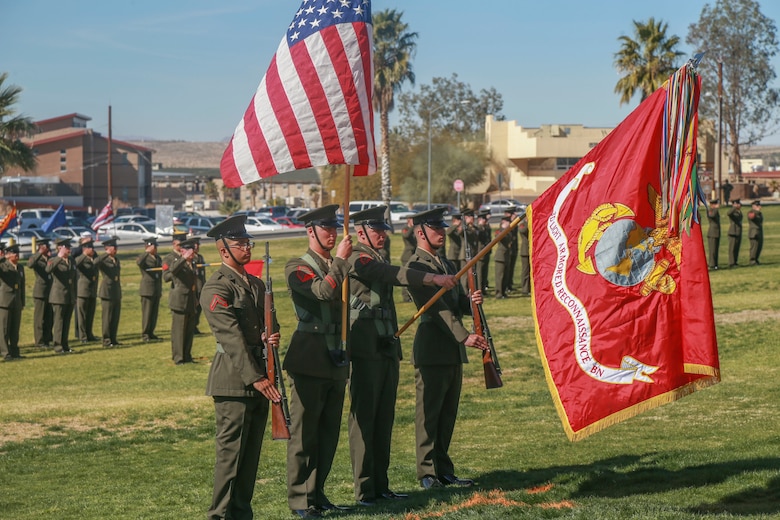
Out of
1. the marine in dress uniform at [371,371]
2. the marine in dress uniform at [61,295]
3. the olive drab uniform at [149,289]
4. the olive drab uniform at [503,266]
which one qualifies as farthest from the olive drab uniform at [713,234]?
the marine in dress uniform at [371,371]

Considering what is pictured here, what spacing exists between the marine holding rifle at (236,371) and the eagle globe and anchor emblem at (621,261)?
199 cm

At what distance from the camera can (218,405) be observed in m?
7.12

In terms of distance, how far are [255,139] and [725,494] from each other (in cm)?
417

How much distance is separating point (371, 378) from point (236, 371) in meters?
1.29

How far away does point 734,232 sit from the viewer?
27.9 metres

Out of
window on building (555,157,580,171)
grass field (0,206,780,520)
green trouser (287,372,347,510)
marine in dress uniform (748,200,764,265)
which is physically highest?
window on building (555,157,580,171)

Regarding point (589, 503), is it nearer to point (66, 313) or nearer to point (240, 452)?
point (240, 452)

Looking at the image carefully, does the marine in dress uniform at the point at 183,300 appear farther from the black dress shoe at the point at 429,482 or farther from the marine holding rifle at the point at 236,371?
the marine holding rifle at the point at 236,371

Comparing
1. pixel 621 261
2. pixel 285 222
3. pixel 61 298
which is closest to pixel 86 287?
pixel 61 298

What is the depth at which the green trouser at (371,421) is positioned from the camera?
7.89 m

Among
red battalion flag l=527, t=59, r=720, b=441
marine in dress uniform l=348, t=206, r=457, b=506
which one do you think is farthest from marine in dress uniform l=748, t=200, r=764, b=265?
red battalion flag l=527, t=59, r=720, b=441

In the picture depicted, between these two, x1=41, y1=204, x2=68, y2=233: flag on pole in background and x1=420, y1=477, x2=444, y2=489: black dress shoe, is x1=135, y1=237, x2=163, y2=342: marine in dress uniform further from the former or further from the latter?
x1=420, y1=477, x2=444, y2=489: black dress shoe

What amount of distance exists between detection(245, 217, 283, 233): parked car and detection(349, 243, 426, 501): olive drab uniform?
1906 inches

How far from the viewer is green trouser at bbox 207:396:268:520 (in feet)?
23.1
